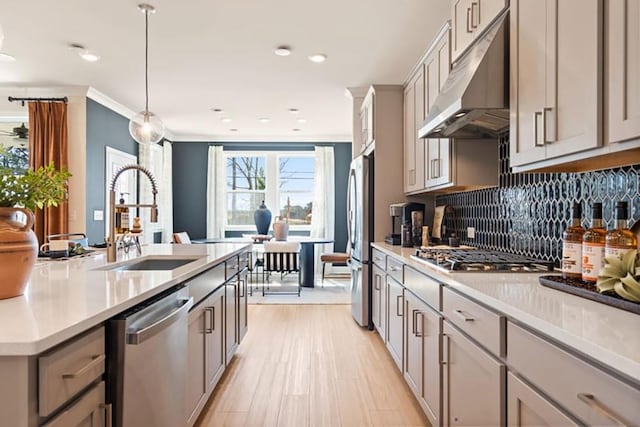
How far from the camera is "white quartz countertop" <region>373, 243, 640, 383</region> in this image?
82 centimetres

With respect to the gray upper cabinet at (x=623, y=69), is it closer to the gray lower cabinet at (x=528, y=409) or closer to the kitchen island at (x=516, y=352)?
the kitchen island at (x=516, y=352)

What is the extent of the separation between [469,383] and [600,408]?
0.78 metres

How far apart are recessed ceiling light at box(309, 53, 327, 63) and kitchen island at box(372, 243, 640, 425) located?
2211mm

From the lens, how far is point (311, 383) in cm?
289

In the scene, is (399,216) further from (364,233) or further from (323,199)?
(323,199)

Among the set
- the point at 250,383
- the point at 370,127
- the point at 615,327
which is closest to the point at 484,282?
the point at 615,327

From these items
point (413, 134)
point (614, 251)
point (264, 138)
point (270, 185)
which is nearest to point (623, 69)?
point (614, 251)

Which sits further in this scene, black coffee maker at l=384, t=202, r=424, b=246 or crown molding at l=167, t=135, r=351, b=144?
crown molding at l=167, t=135, r=351, b=144

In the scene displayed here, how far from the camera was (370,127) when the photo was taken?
14.1 ft

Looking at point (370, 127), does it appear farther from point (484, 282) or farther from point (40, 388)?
point (40, 388)

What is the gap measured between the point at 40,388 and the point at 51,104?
15.8 ft

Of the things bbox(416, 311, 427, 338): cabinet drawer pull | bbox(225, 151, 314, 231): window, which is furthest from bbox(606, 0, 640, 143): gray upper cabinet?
bbox(225, 151, 314, 231): window

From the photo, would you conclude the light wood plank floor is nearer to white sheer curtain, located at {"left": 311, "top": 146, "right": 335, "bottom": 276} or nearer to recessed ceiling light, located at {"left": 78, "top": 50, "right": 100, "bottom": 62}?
recessed ceiling light, located at {"left": 78, "top": 50, "right": 100, "bottom": 62}

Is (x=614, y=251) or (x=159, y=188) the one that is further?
(x=159, y=188)
